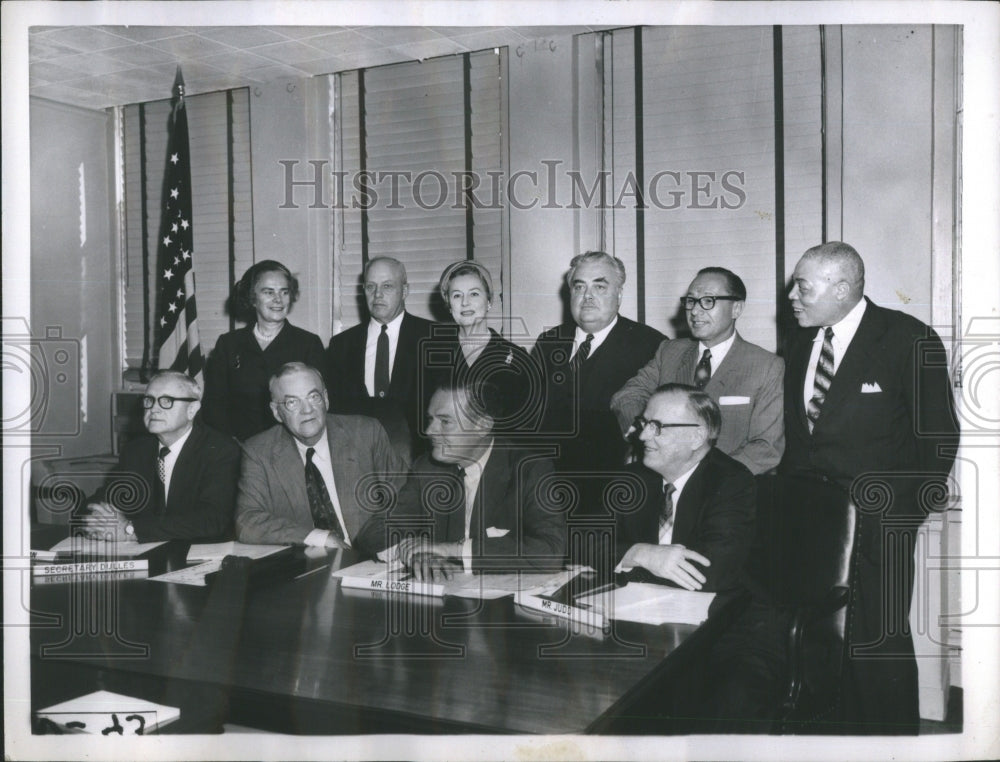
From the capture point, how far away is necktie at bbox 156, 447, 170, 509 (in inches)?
109

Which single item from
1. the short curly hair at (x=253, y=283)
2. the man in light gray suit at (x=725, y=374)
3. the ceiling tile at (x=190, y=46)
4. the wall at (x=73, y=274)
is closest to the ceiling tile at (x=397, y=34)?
the ceiling tile at (x=190, y=46)

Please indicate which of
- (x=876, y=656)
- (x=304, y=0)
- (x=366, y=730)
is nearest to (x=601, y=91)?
(x=304, y=0)

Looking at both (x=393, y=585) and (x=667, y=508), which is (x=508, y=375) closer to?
(x=667, y=508)

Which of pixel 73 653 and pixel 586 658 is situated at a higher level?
pixel 586 658

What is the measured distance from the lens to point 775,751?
2.22 metres

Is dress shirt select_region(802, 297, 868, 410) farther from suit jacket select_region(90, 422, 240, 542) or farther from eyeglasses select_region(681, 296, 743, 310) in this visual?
suit jacket select_region(90, 422, 240, 542)

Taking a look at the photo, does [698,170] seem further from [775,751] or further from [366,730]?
[366,730]

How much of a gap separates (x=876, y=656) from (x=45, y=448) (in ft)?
9.09

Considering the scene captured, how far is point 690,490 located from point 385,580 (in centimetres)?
91

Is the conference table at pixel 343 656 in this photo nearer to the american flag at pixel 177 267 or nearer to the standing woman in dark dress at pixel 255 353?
the standing woman in dark dress at pixel 255 353

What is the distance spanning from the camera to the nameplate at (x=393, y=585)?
2010mm

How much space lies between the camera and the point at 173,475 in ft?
9.11

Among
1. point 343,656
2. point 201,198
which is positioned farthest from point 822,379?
point 201,198

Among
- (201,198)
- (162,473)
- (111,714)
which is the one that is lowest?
(111,714)
